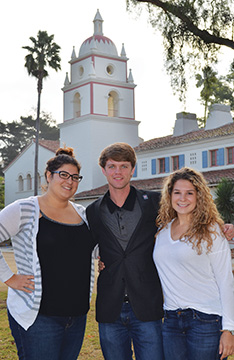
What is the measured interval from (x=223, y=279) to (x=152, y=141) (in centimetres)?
3255

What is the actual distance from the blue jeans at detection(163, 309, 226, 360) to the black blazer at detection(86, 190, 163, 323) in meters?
0.32

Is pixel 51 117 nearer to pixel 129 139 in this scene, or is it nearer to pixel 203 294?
pixel 129 139

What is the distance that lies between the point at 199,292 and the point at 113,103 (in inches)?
1402

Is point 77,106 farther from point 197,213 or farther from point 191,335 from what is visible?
point 191,335

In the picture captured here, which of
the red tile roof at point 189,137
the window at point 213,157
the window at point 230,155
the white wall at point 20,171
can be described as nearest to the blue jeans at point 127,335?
the red tile roof at point 189,137

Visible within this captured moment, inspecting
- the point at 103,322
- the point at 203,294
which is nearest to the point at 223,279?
the point at 203,294

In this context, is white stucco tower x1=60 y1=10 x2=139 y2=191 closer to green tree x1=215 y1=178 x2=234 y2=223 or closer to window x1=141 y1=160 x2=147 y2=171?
window x1=141 y1=160 x2=147 y2=171

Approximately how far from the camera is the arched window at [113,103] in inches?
1512

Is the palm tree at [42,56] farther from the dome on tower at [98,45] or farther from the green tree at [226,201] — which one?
the green tree at [226,201]

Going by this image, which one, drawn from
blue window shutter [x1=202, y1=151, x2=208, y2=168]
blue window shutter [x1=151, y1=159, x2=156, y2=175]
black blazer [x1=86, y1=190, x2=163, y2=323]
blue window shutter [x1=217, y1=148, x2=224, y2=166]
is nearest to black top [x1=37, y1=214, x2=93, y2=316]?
black blazer [x1=86, y1=190, x2=163, y2=323]

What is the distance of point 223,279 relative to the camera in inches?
143

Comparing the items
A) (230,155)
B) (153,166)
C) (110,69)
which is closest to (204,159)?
(230,155)

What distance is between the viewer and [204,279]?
3.67 meters

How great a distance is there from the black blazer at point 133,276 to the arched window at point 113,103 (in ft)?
114
